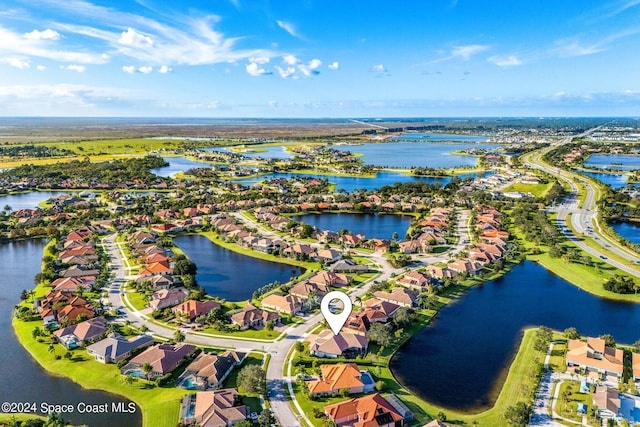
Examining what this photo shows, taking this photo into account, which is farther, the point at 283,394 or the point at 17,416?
the point at 283,394

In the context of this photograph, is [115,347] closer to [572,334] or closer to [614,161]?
[572,334]

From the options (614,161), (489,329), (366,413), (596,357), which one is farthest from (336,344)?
(614,161)

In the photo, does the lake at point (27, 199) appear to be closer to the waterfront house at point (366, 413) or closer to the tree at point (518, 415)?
the waterfront house at point (366, 413)

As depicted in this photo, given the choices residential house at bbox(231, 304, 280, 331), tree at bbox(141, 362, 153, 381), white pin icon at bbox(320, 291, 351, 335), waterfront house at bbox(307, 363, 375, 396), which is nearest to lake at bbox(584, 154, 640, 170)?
residential house at bbox(231, 304, 280, 331)

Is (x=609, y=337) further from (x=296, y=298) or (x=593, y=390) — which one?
(x=296, y=298)

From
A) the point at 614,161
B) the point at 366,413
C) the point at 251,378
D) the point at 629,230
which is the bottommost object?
the point at 629,230

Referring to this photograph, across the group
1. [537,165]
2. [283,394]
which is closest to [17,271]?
[283,394]

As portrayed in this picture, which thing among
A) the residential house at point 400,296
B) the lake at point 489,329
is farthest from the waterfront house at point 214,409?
the residential house at point 400,296
